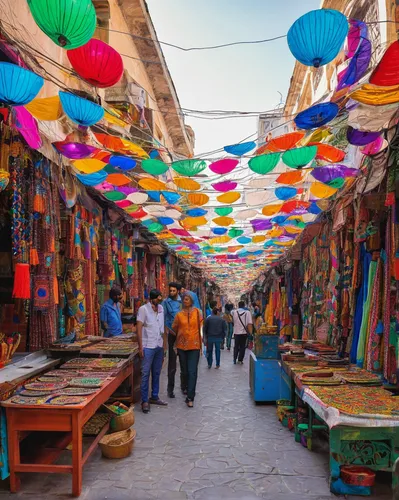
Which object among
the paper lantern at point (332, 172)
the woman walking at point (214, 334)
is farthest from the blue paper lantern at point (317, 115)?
the woman walking at point (214, 334)

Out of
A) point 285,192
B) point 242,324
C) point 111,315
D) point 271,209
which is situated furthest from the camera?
point 242,324

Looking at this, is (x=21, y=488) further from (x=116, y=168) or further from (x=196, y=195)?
(x=196, y=195)

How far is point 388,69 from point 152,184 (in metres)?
4.01

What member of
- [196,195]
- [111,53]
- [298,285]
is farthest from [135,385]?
[298,285]

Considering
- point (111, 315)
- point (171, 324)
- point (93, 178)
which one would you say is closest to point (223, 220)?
point (171, 324)

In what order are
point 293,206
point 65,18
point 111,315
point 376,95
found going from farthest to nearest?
1. point 293,206
2. point 111,315
3. point 376,95
4. point 65,18

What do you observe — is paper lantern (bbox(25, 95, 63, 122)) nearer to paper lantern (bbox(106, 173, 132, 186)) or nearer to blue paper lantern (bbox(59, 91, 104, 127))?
blue paper lantern (bbox(59, 91, 104, 127))

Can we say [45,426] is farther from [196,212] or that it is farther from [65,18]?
[196,212]

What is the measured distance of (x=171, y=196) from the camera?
7363 mm

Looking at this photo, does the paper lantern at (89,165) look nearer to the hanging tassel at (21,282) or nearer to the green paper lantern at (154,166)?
the green paper lantern at (154,166)

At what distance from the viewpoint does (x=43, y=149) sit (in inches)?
202

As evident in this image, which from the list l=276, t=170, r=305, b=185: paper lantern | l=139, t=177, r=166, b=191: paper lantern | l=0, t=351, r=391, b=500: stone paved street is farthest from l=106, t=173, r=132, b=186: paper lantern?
l=0, t=351, r=391, b=500: stone paved street

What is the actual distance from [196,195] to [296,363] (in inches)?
119

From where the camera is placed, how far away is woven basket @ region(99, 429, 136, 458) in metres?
4.58
